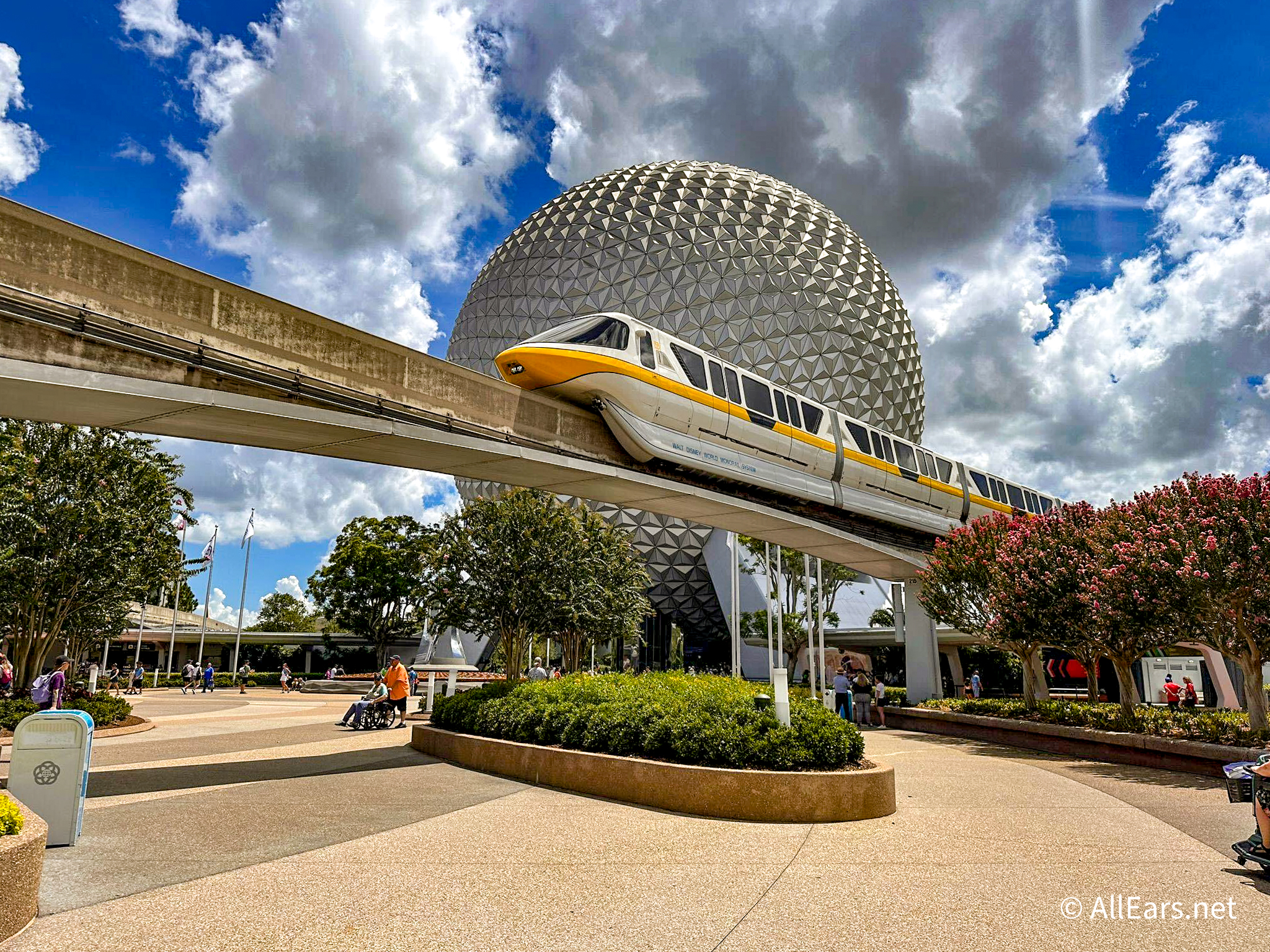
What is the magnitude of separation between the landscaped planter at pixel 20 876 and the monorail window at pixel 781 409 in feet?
64.2

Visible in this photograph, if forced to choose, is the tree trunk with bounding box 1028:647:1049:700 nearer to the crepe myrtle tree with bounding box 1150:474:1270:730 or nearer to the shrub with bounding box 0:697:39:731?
the crepe myrtle tree with bounding box 1150:474:1270:730

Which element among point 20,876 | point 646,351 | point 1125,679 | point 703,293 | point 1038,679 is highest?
point 703,293

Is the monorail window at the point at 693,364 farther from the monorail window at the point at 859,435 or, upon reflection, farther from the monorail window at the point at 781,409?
the monorail window at the point at 859,435

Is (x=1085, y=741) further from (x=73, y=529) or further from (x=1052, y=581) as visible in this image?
(x=73, y=529)

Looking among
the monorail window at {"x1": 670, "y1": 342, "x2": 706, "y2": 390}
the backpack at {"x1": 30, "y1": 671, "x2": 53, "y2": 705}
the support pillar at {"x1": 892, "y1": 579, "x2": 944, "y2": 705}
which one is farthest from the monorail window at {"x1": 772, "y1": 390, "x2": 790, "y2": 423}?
the backpack at {"x1": 30, "y1": 671, "x2": 53, "y2": 705}

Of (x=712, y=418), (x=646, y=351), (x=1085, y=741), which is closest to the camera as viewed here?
(x=1085, y=741)

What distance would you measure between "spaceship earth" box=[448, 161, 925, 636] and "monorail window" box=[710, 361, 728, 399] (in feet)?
81.4

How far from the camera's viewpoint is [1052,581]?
2145cm

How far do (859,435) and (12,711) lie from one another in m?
22.9

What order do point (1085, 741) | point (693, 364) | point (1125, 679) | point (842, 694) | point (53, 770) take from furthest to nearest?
point (842, 694)
point (1125, 679)
point (693, 364)
point (1085, 741)
point (53, 770)

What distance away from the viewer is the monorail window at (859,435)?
88.2 ft

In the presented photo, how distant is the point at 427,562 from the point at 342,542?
103ft

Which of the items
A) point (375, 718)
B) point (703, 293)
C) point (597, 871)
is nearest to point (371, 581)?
point (703, 293)

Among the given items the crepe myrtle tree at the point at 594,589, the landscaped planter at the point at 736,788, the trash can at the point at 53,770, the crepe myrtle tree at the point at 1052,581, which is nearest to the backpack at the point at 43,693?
the crepe myrtle tree at the point at 594,589
